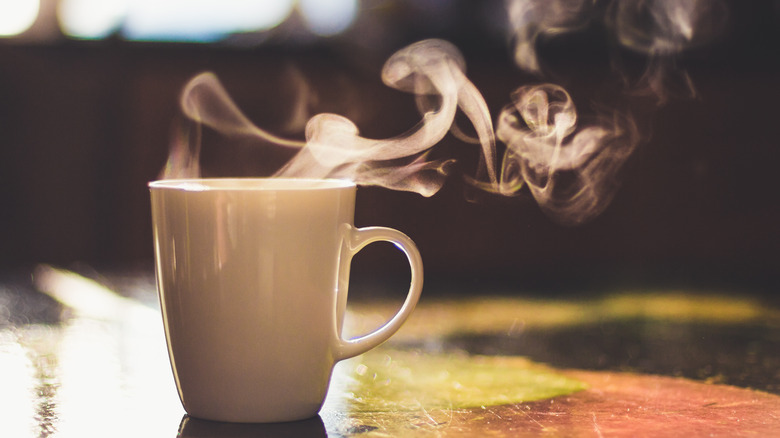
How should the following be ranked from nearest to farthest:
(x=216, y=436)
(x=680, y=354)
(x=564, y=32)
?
(x=216, y=436)
(x=680, y=354)
(x=564, y=32)

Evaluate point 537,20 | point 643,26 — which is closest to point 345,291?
point 643,26

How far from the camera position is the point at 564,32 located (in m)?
2.19

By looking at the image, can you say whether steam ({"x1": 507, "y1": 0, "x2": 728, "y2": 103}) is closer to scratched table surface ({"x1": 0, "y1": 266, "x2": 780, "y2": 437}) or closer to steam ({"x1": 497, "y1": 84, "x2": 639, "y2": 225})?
steam ({"x1": 497, "y1": 84, "x2": 639, "y2": 225})

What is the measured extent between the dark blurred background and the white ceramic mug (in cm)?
144

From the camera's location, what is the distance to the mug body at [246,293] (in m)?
0.52

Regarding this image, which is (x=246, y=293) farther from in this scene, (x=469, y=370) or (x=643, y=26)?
(x=643, y=26)

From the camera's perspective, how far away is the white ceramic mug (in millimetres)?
518

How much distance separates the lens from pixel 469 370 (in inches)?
26.2

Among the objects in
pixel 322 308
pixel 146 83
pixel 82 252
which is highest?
pixel 146 83

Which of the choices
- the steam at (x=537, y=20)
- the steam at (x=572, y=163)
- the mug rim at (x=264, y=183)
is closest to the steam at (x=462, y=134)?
the steam at (x=572, y=163)

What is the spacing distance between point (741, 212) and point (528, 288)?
3.77 feet

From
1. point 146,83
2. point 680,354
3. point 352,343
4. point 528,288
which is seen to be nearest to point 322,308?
point 352,343

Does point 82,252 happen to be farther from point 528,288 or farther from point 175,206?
point 175,206

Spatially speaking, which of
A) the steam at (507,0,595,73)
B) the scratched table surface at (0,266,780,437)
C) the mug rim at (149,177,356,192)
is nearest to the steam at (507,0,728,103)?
the steam at (507,0,595,73)
